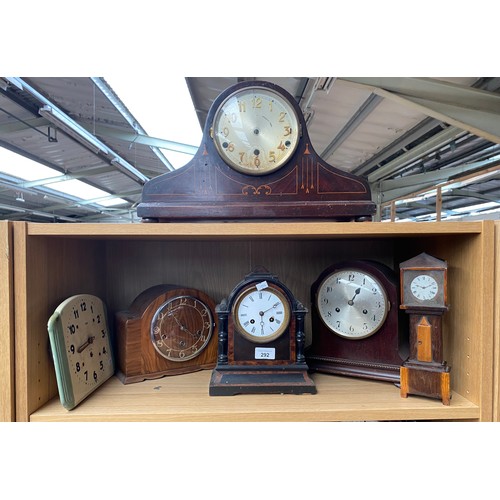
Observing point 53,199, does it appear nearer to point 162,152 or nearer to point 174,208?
point 162,152

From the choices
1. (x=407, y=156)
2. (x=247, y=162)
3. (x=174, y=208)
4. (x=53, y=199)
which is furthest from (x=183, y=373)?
(x=53, y=199)

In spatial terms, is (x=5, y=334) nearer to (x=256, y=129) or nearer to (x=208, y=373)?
(x=208, y=373)

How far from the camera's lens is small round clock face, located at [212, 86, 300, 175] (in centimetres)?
71

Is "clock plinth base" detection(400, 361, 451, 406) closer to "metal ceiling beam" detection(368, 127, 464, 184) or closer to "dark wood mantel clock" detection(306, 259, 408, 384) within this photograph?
"dark wood mantel clock" detection(306, 259, 408, 384)

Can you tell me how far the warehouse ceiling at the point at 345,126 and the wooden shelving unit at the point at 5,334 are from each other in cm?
116

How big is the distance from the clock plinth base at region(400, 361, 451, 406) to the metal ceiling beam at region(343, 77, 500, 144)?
109 centimetres

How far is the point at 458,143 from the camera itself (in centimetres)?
204

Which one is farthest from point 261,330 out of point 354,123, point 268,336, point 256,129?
point 354,123

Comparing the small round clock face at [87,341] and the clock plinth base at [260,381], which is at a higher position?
the small round clock face at [87,341]

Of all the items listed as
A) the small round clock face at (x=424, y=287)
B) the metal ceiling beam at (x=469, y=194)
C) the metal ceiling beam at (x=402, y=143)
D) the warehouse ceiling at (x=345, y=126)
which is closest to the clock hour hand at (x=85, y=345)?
the small round clock face at (x=424, y=287)

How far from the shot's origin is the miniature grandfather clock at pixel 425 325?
27.0 inches

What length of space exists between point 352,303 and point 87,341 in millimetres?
652

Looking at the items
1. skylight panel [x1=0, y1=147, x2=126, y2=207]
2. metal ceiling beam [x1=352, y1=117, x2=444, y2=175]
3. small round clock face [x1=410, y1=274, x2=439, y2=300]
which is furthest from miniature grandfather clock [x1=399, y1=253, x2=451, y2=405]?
skylight panel [x1=0, y1=147, x2=126, y2=207]

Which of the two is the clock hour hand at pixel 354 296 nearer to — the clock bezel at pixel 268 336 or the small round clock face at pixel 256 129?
the clock bezel at pixel 268 336
